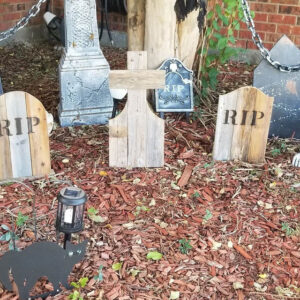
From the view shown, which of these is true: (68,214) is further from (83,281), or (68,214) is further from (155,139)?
(155,139)

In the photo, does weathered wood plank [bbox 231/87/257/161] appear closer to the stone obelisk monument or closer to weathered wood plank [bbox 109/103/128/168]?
weathered wood plank [bbox 109/103/128/168]

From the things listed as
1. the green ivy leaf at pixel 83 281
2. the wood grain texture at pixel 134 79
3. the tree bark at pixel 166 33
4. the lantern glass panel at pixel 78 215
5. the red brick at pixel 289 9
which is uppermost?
the red brick at pixel 289 9

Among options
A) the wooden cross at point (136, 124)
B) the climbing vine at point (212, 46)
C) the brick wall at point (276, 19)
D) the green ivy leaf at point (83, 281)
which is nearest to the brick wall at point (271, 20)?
the brick wall at point (276, 19)

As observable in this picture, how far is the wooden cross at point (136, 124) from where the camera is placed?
3.16 meters

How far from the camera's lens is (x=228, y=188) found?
3238 millimetres

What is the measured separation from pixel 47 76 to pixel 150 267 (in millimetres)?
3690

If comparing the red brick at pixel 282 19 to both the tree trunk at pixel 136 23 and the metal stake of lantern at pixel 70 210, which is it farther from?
the metal stake of lantern at pixel 70 210

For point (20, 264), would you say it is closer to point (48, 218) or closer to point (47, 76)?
point (48, 218)

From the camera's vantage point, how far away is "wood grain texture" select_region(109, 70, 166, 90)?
3.15 metres

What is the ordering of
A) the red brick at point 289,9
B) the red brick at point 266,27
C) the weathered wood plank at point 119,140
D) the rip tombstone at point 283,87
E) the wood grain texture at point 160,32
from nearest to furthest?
the weathered wood plank at point 119,140 < the rip tombstone at point 283,87 < the wood grain texture at point 160,32 < the red brick at point 289,9 < the red brick at point 266,27

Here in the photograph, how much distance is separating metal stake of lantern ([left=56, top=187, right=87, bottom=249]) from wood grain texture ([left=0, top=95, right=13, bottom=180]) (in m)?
0.97

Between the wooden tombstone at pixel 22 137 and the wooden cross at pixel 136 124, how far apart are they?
0.49m

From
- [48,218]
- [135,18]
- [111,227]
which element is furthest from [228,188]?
[135,18]

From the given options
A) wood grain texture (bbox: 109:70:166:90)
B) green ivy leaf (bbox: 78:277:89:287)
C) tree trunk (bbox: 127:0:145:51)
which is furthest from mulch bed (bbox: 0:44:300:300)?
tree trunk (bbox: 127:0:145:51)
